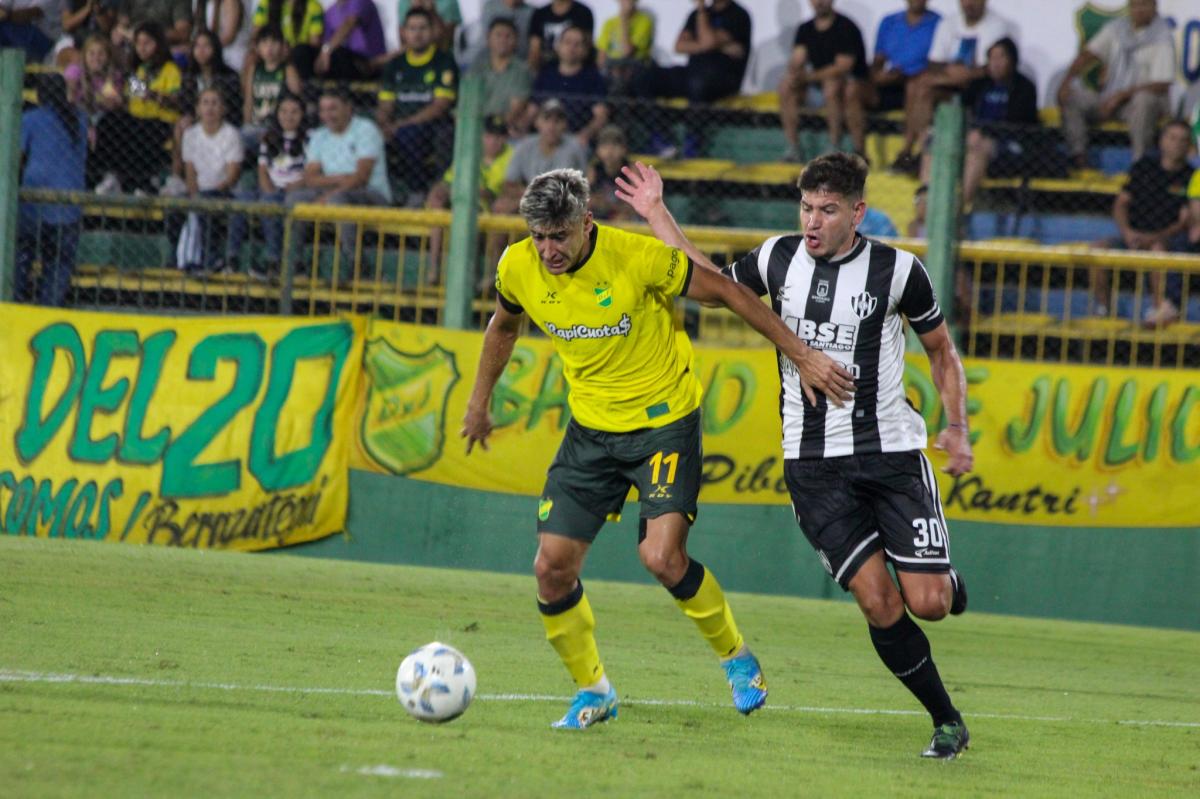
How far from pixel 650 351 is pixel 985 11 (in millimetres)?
10180

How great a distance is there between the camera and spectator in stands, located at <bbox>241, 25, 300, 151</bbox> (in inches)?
551

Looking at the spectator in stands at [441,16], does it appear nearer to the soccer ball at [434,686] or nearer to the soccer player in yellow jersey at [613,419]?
the soccer player in yellow jersey at [613,419]

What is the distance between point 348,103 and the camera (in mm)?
13609

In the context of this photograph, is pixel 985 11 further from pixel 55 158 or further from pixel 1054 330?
pixel 55 158

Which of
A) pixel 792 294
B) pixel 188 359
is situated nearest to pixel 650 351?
pixel 792 294

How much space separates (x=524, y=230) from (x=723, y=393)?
1.91 metres

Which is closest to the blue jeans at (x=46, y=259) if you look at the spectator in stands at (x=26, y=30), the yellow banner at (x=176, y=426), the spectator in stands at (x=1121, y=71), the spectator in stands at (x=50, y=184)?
the spectator in stands at (x=50, y=184)

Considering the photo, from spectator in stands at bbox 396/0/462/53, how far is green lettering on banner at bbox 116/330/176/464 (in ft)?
14.1

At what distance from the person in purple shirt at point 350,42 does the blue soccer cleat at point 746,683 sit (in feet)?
34.5

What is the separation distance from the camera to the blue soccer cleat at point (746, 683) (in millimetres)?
6598

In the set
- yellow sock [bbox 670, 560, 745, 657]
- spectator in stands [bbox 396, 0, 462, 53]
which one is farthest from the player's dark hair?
spectator in stands [bbox 396, 0, 462, 53]

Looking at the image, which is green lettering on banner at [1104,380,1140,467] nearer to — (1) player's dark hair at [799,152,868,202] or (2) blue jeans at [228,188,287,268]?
(1) player's dark hair at [799,152,868,202]

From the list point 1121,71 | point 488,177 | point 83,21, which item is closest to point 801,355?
point 488,177

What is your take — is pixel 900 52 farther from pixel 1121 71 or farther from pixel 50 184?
pixel 50 184
